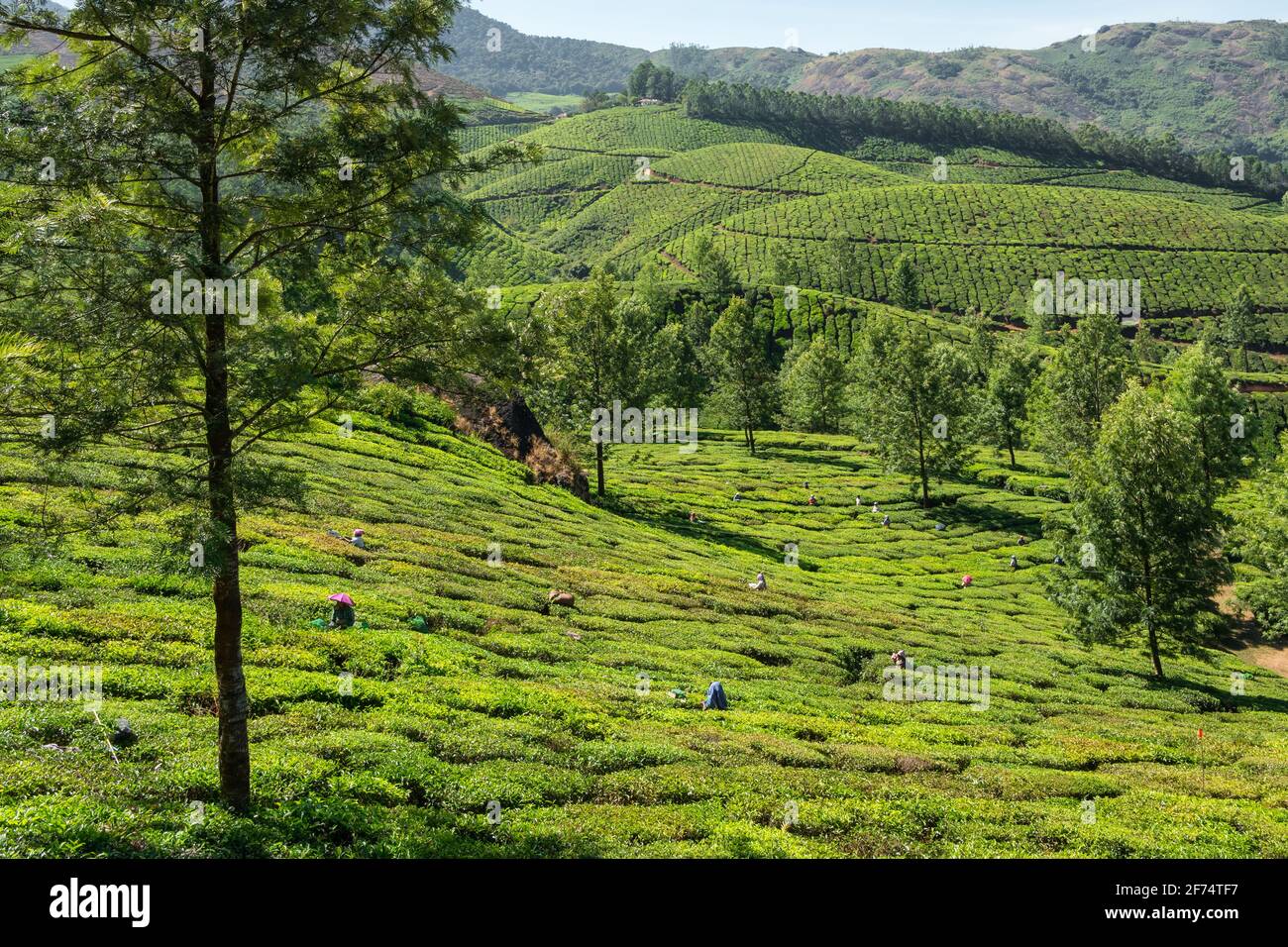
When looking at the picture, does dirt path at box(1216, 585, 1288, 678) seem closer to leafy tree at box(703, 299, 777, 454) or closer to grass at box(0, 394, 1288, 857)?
grass at box(0, 394, 1288, 857)

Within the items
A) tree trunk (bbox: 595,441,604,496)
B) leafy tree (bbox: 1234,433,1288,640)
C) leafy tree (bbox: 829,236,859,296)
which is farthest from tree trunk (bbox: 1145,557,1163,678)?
leafy tree (bbox: 829,236,859,296)

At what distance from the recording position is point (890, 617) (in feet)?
142

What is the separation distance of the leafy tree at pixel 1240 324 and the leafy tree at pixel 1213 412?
10034 centimetres

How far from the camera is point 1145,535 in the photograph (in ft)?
125

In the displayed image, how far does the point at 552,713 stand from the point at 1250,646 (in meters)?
52.6

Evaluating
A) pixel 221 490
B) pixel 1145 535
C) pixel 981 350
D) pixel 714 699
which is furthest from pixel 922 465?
pixel 981 350

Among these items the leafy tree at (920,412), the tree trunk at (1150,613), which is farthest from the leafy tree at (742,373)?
the tree trunk at (1150,613)

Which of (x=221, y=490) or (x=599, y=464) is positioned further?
(x=599, y=464)

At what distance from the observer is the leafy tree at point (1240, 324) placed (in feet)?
520

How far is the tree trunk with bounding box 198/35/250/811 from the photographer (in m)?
11.8

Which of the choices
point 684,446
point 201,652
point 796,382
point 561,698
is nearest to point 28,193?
point 201,652

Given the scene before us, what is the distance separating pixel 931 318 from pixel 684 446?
9658 cm

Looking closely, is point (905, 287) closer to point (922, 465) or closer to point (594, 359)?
point (922, 465)
